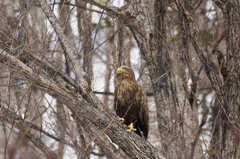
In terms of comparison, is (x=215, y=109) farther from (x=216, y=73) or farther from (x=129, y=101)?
(x=129, y=101)

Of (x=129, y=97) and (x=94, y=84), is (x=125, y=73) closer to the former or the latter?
(x=129, y=97)

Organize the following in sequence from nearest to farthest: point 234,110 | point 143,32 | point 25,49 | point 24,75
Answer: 1. point 24,75
2. point 25,49
3. point 234,110
4. point 143,32

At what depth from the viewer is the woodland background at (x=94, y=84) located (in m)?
4.21

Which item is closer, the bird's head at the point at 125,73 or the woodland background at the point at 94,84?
the woodland background at the point at 94,84

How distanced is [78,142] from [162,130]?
175 centimetres

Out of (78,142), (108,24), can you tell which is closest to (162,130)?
(78,142)

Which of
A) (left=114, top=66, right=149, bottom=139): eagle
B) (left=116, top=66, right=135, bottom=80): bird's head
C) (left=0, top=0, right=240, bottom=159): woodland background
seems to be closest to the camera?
(left=0, top=0, right=240, bottom=159): woodland background

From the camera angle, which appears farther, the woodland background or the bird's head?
the bird's head

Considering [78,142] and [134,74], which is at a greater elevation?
[134,74]

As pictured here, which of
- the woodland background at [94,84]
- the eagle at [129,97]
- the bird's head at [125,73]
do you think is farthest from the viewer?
the eagle at [129,97]

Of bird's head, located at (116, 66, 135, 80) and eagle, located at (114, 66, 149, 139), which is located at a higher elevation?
bird's head, located at (116, 66, 135, 80)

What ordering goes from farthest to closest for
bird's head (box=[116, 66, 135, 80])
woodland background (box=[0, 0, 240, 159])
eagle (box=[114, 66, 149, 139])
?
eagle (box=[114, 66, 149, 139]) → bird's head (box=[116, 66, 135, 80]) → woodland background (box=[0, 0, 240, 159])

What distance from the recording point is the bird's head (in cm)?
593

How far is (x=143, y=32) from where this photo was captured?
6.01 m
